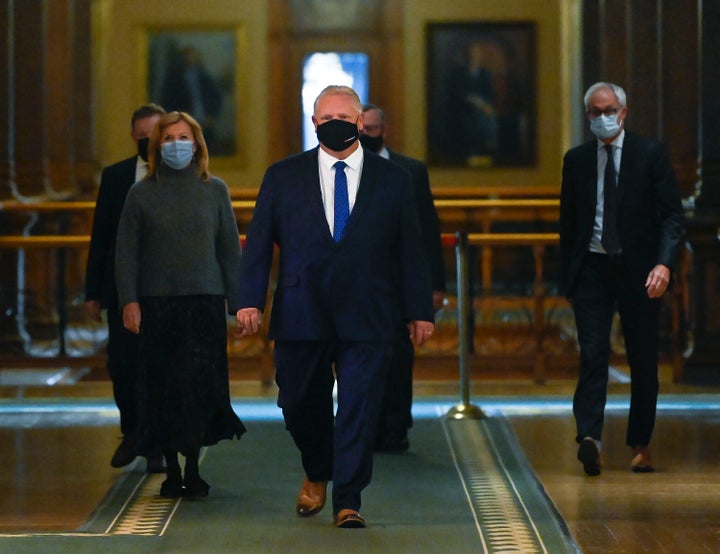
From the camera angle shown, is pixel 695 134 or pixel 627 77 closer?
pixel 695 134

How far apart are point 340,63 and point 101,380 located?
9.07m

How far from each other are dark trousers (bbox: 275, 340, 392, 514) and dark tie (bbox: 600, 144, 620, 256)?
1.48 meters

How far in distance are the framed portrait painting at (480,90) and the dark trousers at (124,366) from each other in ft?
40.8

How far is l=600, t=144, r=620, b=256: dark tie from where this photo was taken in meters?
6.59

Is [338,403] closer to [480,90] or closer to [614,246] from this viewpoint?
[614,246]

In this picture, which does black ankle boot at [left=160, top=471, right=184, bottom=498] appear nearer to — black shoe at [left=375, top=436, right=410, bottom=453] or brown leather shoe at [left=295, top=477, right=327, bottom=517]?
brown leather shoe at [left=295, top=477, right=327, bottom=517]

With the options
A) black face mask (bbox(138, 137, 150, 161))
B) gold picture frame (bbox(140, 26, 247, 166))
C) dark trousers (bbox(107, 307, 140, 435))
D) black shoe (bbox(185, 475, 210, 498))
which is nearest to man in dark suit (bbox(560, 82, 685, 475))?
black shoe (bbox(185, 475, 210, 498))

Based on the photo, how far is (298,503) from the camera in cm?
574

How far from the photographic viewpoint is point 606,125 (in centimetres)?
661

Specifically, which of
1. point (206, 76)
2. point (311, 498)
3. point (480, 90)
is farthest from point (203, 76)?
point (311, 498)

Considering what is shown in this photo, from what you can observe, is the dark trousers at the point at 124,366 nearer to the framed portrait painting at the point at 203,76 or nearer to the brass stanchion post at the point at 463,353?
the brass stanchion post at the point at 463,353

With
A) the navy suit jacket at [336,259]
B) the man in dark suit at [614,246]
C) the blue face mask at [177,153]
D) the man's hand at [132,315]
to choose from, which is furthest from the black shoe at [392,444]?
the navy suit jacket at [336,259]

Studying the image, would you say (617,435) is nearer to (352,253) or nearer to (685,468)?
(685,468)

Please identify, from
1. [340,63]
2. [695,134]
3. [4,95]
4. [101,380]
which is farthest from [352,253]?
[340,63]
